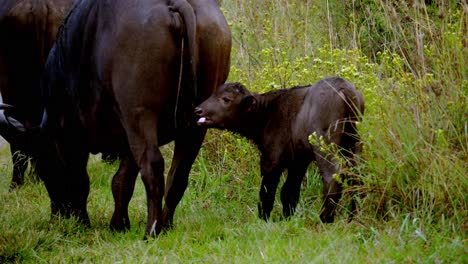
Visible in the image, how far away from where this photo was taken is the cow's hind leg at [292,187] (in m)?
6.91

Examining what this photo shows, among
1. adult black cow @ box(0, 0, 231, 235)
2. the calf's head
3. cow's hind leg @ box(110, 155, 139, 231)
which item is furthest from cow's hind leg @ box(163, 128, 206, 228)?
cow's hind leg @ box(110, 155, 139, 231)

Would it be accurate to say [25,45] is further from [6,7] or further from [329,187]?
[329,187]

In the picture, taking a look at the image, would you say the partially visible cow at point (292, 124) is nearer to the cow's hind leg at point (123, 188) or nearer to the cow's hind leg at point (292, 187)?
the cow's hind leg at point (292, 187)

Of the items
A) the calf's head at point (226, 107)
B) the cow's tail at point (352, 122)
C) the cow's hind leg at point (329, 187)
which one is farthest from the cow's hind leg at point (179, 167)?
the cow's tail at point (352, 122)

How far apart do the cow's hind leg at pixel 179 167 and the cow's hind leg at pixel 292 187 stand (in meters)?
0.84

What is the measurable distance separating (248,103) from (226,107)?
0.87ft

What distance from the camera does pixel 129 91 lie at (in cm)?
609

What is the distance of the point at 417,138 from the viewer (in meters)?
5.93

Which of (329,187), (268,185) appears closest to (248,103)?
(268,185)

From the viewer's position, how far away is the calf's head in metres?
6.66

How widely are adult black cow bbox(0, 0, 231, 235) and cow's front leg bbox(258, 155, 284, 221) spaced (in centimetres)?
63

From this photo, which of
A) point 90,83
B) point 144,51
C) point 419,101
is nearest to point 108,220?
point 90,83

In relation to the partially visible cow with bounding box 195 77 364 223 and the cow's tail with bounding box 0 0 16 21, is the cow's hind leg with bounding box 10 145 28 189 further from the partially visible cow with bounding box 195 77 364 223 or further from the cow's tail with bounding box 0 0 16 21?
the partially visible cow with bounding box 195 77 364 223

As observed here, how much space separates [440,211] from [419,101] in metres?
0.98
